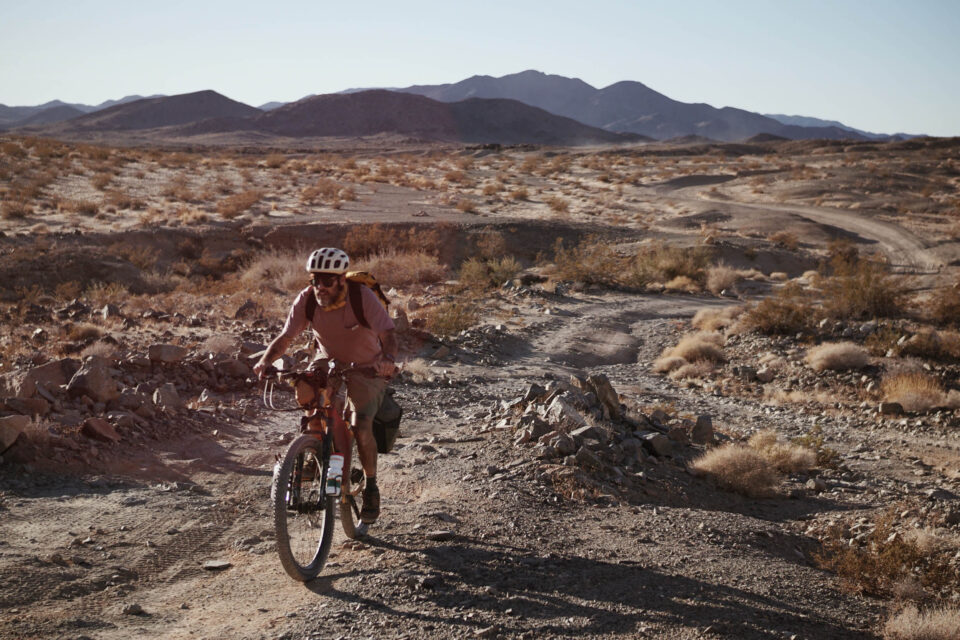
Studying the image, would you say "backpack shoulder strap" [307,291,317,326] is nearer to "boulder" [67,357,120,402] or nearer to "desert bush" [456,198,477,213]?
"boulder" [67,357,120,402]

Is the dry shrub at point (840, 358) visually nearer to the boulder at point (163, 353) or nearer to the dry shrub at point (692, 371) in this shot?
the dry shrub at point (692, 371)

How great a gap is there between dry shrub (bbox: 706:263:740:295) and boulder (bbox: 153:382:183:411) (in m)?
17.1

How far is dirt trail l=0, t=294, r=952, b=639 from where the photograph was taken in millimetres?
3936

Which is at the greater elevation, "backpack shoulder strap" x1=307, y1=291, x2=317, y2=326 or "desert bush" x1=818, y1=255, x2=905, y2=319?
"backpack shoulder strap" x1=307, y1=291, x2=317, y2=326

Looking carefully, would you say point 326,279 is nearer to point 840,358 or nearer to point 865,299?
point 840,358

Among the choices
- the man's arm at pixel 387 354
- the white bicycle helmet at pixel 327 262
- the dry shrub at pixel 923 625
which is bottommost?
the dry shrub at pixel 923 625

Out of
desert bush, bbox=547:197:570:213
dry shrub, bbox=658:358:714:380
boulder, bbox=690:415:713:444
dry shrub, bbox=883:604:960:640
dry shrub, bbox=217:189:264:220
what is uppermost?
desert bush, bbox=547:197:570:213

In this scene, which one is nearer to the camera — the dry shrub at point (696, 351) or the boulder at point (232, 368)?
the boulder at point (232, 368)

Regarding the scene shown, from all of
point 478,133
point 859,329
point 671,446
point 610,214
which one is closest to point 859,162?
point 610,214

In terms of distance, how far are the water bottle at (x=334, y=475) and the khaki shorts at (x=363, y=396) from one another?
0.92ft

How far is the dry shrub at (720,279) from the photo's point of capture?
71.3 feet

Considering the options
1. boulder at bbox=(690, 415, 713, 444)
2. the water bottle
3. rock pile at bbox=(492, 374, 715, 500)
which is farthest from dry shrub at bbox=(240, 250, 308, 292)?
the water bottle

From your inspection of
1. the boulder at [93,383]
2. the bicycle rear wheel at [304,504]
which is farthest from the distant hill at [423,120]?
the bicycle rear wheel at [304,504]

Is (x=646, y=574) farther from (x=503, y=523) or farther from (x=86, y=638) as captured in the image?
(x=86, y=638)
